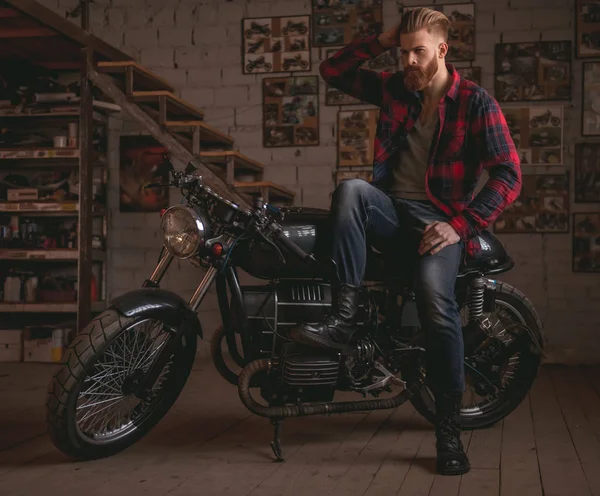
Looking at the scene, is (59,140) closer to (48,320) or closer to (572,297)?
(48,320)

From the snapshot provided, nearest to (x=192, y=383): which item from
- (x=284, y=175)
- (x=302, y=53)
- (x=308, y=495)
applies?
(x=284, y=175)

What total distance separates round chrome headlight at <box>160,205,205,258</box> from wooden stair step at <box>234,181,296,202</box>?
229cm

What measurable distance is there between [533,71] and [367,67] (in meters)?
1.17

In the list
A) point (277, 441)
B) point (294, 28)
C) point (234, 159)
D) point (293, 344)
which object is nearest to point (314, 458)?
point (277, 441)

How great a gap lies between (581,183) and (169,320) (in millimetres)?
3694

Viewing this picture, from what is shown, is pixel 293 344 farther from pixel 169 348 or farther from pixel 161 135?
pixel 161 135

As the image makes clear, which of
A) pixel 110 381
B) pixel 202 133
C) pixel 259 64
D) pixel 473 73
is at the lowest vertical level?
pixel 110 381

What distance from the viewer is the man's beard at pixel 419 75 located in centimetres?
250

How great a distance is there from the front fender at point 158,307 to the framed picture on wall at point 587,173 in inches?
141

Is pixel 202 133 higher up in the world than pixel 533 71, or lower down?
lower down

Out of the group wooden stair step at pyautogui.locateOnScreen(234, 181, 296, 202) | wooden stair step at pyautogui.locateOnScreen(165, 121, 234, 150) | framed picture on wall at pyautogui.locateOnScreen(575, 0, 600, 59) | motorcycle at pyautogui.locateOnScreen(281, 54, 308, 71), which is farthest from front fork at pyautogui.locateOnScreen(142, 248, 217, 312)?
framed picture on wall at pyautogui.locateOnScreen(575, 0, 600, 59)

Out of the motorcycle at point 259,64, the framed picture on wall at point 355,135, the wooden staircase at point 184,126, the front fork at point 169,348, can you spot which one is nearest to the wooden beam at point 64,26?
the wooden staircase at point 184,126

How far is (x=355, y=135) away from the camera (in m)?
5.45

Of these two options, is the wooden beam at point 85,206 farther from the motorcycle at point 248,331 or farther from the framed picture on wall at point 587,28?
the framed picture on wall at point 587,28
